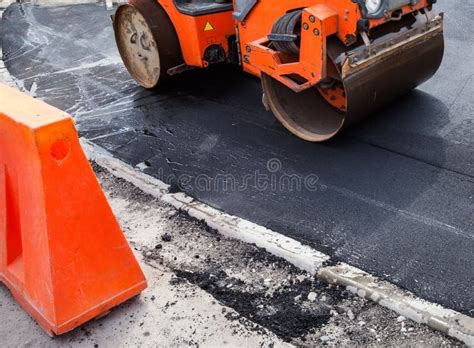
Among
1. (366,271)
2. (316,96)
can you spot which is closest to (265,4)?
(316,96)

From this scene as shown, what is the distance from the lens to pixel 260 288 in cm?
313

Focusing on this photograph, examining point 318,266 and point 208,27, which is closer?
point 318,266

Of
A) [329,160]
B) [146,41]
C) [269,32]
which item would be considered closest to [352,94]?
[329,160]

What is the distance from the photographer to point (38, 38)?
865 cm

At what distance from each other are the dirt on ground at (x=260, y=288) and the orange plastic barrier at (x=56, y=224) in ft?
1.54

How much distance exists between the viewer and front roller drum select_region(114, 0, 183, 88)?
5.42 meters

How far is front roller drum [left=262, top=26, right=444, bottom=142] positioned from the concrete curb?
1.23 m

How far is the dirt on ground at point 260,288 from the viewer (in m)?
2.77

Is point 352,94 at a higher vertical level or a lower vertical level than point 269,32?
lower

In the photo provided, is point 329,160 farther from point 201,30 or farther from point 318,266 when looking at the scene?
point 201,30

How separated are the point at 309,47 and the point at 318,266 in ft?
5.47

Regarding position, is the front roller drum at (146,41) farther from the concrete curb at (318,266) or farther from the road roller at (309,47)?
the concrete curb at (318,266)

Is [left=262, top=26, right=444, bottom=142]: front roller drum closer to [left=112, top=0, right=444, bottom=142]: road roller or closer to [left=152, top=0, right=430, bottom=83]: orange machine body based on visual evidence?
[left=112, top=0, right=444, bottom=142]: road roller

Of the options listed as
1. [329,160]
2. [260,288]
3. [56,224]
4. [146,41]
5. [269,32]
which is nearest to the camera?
[56,224]
